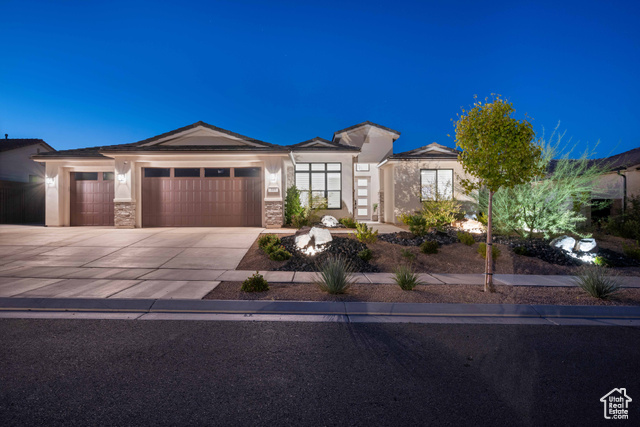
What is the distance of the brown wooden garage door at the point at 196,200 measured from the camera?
16562 mm

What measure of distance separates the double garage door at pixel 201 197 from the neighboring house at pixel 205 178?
0.16 ft

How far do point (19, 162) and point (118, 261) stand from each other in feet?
72.6

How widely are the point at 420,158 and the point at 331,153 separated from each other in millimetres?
4897

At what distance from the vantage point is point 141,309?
222 inches

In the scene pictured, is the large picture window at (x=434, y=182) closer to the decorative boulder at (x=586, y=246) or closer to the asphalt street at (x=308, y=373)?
the decorative boulder at (x=586, y=246)

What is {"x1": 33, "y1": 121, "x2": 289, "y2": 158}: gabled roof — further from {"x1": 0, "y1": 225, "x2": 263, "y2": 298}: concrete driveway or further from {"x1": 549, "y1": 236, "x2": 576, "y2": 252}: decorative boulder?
{"x1": 549, "y1": 236, "x2": 576, "y2": 252}: decorative boulder

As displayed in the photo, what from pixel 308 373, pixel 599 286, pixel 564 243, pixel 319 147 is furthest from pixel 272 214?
pixel 308 373

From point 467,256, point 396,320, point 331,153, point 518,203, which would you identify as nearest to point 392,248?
point 467,256

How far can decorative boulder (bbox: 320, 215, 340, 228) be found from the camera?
16.6m

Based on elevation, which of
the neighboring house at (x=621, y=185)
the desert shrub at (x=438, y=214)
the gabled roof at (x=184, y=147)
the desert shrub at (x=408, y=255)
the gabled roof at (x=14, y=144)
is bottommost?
the desert shrub at (x=408, y=255)

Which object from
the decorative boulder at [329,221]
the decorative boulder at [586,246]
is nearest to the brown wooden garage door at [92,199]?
the decorative boulder at [329,221]

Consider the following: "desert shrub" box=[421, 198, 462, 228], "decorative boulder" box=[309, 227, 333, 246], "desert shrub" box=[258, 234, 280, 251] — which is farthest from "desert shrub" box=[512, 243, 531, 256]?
"desert shrub" box=[258, 234, 280, 251]

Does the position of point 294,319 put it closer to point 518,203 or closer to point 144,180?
point 518,203

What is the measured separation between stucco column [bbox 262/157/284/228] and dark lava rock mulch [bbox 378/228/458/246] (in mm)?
5250
